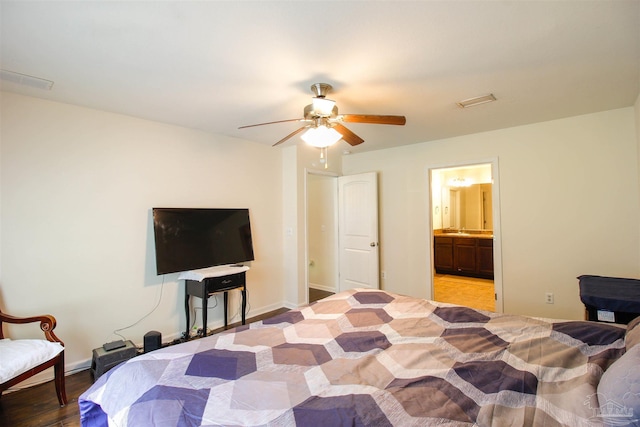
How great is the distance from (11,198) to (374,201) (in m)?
A: 4.02

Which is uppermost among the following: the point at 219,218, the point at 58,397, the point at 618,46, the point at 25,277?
the point at 618,46

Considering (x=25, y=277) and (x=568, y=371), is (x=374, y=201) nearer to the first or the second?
(x=568, y=371)

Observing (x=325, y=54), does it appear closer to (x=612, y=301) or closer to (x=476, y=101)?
(x=476, y=101)

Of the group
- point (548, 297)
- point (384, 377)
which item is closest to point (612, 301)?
point (548, 297)

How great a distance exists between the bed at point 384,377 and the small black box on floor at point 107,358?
1300 mm

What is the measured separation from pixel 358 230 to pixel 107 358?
3471 millimetres

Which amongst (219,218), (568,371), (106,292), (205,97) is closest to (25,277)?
(106,292)

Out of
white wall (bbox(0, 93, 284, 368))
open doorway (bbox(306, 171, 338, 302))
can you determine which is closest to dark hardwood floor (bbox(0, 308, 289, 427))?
white wall (bbox(0, 93, 284, 368))

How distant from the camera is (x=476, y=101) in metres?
2.71

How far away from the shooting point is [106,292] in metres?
2.86

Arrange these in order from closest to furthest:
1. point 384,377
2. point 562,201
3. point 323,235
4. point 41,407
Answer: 1. point 384,377
2. point 41,407
3. point 562,201
4. point 323,235

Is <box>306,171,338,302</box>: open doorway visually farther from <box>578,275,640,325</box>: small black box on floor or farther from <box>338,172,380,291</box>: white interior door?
<box>578,275,640,325</box>: small black box on floor

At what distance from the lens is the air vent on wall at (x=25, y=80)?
2.11 meters

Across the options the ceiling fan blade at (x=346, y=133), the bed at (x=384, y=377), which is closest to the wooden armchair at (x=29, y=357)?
the bed at (x=384, y=377)
